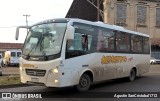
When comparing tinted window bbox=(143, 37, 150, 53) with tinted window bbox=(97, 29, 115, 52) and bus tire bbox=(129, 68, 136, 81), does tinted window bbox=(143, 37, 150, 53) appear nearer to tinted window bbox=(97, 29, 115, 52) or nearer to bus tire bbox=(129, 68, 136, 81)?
bus tire bbox=(129, 68, 136, 81)

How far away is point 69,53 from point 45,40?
42.7 inches

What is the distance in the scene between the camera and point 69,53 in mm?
13562

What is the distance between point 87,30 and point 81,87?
2519 millimetres

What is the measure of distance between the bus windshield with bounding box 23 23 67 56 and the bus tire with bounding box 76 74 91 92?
2.05m

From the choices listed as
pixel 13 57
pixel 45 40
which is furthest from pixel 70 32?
pixel 13 57

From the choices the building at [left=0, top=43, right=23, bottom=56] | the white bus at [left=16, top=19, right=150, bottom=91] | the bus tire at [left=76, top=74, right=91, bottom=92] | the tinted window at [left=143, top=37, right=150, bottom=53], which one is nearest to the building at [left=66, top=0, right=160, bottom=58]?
the tinted window at [left=143, top=37, right=150, bottom=53]

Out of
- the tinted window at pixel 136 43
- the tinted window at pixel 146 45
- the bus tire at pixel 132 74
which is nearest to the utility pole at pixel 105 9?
the tinted window at pixel 146 45

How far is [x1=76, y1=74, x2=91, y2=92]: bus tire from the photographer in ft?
47.1

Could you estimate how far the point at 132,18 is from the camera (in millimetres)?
53531

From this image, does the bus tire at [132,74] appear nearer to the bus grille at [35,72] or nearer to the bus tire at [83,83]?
the bus tire at [83,83]

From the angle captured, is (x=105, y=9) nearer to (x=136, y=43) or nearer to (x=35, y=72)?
(x=136, y=43)

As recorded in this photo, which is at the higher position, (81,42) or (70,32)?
(70,32)

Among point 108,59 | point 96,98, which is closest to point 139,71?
point 108,59

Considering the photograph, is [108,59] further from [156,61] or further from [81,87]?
[156,61]
